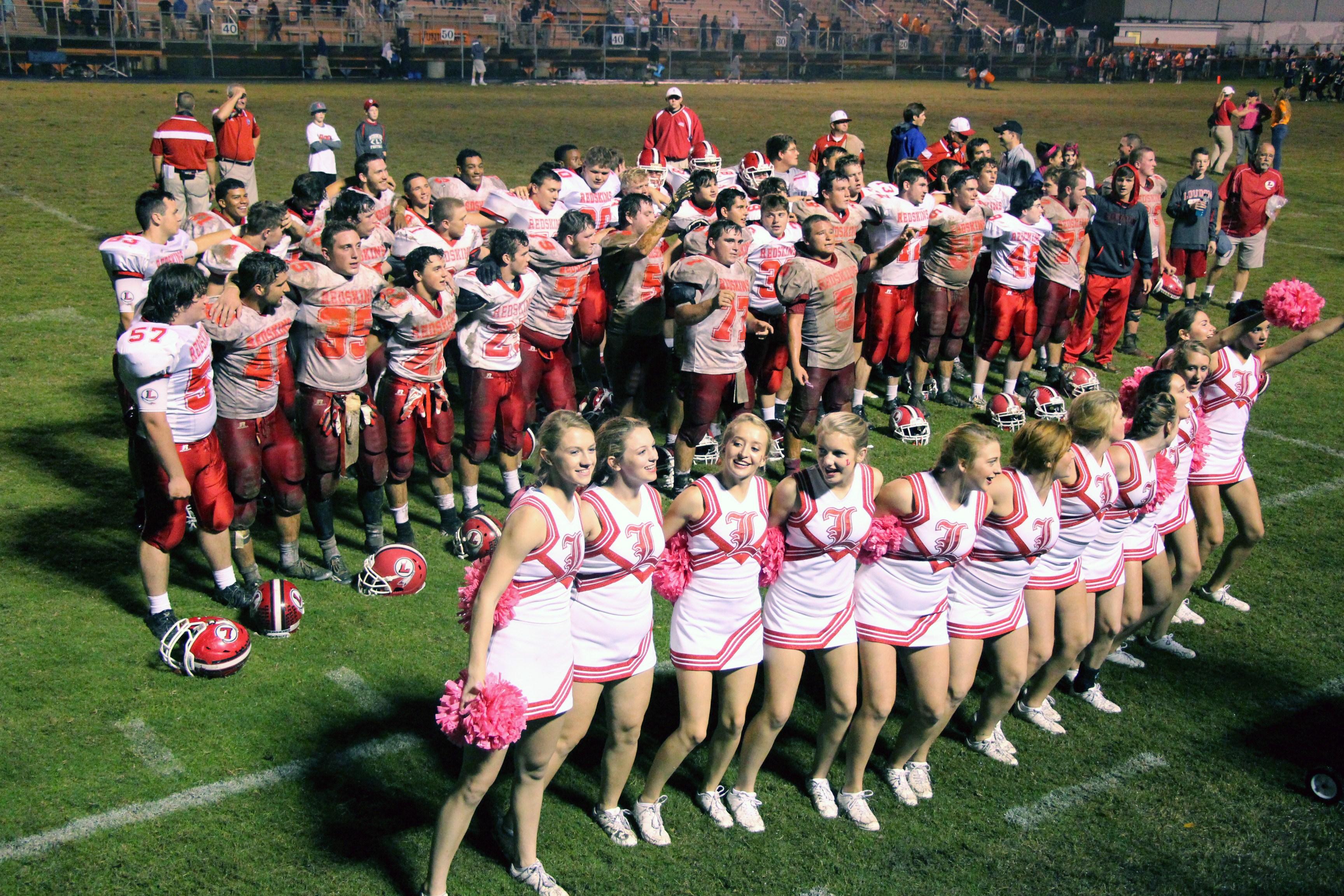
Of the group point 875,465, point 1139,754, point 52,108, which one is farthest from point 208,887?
point 52,108

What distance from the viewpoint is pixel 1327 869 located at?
5191 mm

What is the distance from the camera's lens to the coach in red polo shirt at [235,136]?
15594 mm

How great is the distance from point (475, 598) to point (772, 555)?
1.33m

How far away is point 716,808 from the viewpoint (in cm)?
538

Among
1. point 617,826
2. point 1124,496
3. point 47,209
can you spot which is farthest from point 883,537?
point 47,209

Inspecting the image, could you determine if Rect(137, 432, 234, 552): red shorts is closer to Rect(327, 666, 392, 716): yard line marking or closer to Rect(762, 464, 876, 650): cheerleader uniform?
Rect(327, 666, 392, 716): yard line marking

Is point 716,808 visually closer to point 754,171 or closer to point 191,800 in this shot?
point 191,800

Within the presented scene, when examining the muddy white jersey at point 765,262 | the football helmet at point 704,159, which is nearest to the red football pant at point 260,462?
the muddy white jersey at point 765,262

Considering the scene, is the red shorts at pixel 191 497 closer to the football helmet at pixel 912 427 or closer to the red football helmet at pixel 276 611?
the red football helmet at pixel 276 611

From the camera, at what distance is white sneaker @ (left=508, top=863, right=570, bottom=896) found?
4738mm

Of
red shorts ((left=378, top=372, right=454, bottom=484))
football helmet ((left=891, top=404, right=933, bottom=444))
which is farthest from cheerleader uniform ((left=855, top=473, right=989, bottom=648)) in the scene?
football helmet ((left=891, top=404, right=933, bottom=444))

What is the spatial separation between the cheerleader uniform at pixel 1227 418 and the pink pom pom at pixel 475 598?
15.2 ft

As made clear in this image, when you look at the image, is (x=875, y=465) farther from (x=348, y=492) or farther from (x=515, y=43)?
(x=515, y=43)

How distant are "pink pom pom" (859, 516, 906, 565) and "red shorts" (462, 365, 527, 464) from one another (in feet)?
11.7
